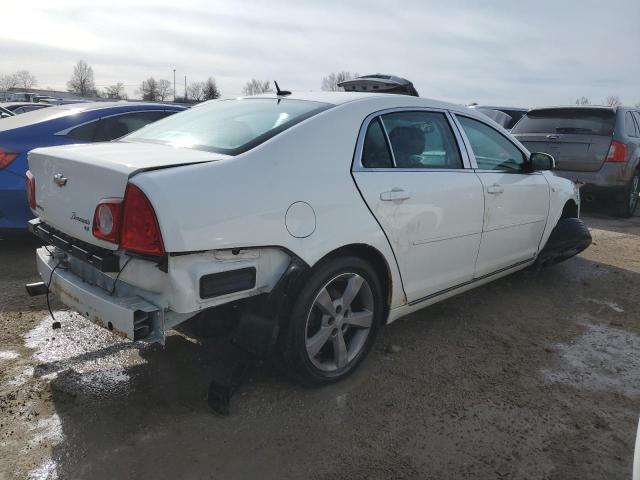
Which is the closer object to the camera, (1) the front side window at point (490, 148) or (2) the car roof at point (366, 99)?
(2) the car roof at point (366, 99)

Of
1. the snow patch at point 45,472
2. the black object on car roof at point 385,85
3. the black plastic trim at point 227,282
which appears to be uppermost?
the black object on car roof at point 385,85

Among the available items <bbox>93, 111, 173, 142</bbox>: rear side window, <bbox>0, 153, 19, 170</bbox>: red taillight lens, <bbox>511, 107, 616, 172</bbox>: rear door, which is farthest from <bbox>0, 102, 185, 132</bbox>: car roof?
<bbox>511, 107, 616, 172</bbox>: rear door

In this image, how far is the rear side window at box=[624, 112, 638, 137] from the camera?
27.0 ft

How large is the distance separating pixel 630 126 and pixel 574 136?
1112mm

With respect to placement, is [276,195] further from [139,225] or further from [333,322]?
[333,322]

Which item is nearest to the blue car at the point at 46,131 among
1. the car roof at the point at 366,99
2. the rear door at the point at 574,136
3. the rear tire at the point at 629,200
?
the car roof at the point at 366,99

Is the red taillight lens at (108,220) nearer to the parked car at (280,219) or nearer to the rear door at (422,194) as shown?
the parked car at (280,219)

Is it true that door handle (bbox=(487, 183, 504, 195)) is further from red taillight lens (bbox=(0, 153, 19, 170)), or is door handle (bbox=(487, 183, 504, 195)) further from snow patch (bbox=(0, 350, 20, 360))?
red taillight lens (bbox=(0, 153, 19, 170))

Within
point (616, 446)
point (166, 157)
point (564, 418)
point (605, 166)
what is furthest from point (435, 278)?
point (605, 166)

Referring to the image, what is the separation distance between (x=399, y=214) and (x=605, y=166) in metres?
6.27

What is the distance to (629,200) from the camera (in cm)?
850

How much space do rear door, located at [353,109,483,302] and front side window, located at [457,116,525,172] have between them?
0.71 ft

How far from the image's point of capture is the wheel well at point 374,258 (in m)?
2.90

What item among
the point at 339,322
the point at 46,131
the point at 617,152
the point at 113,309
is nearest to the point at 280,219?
the point at 339,322
